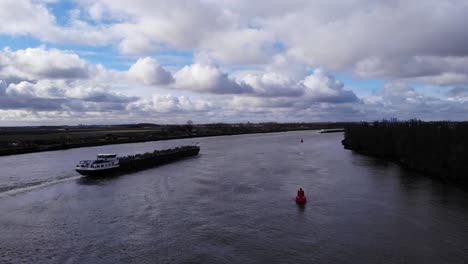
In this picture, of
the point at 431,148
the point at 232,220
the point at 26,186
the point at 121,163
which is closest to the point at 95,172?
the point at 121,163

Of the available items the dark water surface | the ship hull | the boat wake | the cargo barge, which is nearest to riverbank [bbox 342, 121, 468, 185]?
the dark water surface

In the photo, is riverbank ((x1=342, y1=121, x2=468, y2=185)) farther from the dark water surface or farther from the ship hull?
the ship hull

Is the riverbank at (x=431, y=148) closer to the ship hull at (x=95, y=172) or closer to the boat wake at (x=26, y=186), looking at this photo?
the ship hull at (x=95, y=172)

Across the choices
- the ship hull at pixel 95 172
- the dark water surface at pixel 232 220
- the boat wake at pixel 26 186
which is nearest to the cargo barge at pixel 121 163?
the ship hull at pixel 95 172

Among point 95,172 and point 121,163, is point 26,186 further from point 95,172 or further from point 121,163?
point 121,163

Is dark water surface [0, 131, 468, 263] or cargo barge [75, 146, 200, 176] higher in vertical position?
cargo barge [75, 146, 200, 176]

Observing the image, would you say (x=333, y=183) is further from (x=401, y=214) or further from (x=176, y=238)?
(x=176, y=238)
